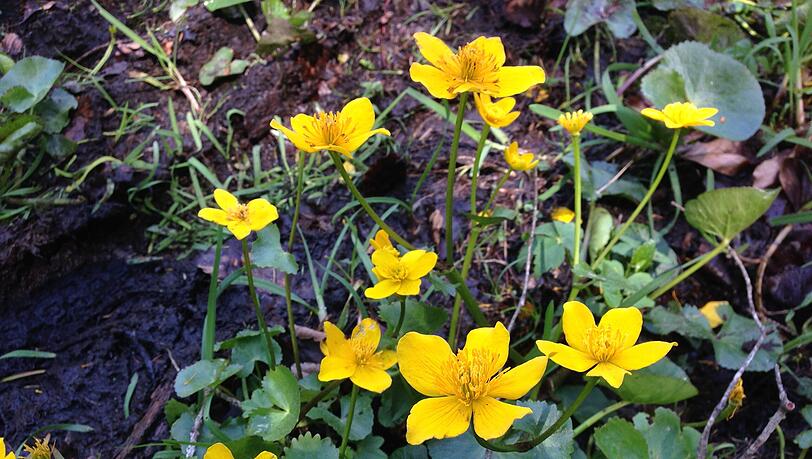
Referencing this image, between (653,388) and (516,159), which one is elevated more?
(516,159)

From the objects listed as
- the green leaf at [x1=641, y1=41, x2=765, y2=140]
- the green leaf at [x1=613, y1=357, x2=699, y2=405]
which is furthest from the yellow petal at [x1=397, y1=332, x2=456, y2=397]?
the green leaf at [x1=641, y1=41, x2=765, y2=140]

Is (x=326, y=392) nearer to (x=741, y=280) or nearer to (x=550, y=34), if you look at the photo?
(x=741, y=280)

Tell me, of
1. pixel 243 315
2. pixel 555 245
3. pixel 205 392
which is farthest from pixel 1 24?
pixel 555 245

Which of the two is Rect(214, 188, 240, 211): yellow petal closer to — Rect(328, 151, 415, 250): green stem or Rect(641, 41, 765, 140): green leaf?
Rect(328, 151, 415, 250): green stem

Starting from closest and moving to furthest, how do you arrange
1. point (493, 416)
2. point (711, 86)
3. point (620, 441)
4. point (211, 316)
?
1. point (493, 416)
2. point (620, 441)
3. point (211, 316)
4. point (711, 86)

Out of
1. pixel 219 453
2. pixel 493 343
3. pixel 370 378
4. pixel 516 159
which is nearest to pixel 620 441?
pixel 493 343

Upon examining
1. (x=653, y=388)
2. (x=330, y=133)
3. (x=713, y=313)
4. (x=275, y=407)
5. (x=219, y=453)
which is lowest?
(x=713, y=313)

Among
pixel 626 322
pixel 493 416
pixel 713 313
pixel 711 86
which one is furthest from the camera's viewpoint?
pixel 711 86

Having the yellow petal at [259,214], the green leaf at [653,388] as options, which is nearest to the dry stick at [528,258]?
the green leaf at [653,388]

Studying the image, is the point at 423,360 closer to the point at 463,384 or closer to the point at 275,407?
the point at 463,384
